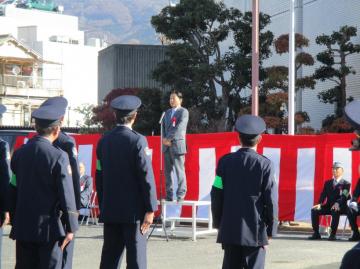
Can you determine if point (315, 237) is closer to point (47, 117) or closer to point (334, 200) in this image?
point (334, 200)

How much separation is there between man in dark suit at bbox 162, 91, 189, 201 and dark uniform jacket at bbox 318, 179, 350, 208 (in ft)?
8.40

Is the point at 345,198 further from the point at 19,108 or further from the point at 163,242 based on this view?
the point at 19,108

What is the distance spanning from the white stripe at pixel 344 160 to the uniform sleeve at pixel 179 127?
3.23 meters

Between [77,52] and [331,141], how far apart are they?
89.7m

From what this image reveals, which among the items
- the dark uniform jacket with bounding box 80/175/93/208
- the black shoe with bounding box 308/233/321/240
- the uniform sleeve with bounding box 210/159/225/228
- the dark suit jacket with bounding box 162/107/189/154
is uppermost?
the dark suit jacket with bounding box 162/107/189/154

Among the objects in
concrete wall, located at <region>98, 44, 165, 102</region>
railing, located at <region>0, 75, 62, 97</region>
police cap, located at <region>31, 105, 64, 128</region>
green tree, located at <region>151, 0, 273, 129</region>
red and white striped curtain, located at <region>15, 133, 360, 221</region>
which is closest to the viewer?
police cap, located at <region>31, 105, 64, 128</region>

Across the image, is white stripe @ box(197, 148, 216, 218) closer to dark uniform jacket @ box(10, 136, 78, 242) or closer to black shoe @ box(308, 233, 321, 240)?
black shoe @ box(308, 233, 321, 240)

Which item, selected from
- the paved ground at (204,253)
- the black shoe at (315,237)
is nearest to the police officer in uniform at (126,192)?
the paved ground at (204,253)

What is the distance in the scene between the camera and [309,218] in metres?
16.8

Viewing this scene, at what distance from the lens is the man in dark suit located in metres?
15.0

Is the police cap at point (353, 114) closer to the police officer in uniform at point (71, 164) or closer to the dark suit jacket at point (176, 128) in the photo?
the police officer in uniform at point (71, 164)

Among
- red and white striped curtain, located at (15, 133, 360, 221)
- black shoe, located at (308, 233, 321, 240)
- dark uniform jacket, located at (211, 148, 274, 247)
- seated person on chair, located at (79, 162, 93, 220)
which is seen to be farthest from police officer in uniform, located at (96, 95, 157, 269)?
seated person on chair, located at (79, 162, 93, 220)

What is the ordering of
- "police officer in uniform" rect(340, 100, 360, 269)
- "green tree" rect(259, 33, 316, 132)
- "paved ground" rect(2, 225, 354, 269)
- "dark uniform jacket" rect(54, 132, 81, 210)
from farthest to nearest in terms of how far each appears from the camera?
1. "green tree" rect(259, 33, 316, 132)
2. "paved ground" rect(2, 225, 354, 269)
3. "dark uniform jacket" rect(54, 132, 81, 210)
4. "police officer in uniform" rect(340, 100, 360, 269)

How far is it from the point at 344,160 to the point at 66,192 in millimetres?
9540
